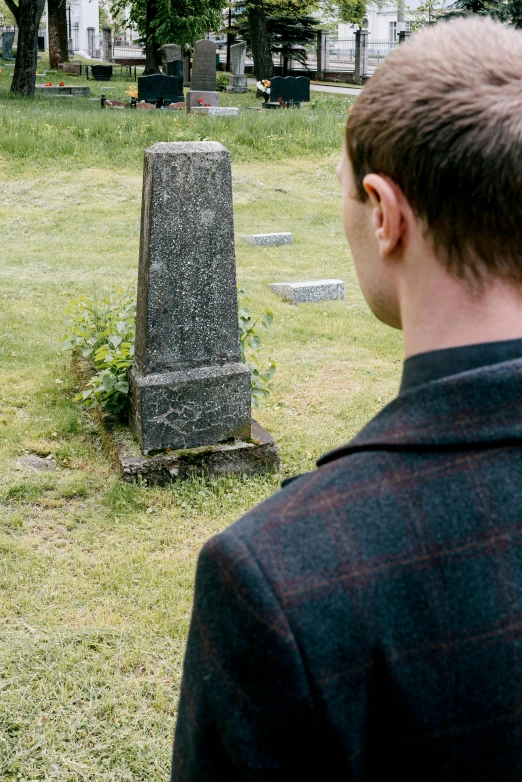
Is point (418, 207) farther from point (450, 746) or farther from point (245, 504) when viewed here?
point (245, 504)

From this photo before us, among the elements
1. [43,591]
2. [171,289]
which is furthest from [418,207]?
[171,289]

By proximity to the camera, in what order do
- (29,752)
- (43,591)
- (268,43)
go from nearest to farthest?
(29,752) < (43,591) < (268,43)

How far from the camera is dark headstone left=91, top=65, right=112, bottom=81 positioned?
36531 mm

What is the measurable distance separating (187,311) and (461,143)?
13.6ft

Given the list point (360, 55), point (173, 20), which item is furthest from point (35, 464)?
point (360, 55)

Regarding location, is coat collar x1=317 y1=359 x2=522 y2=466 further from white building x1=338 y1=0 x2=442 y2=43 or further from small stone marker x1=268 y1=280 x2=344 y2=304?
white building x1=338 y1=0 x2=442 y2=43

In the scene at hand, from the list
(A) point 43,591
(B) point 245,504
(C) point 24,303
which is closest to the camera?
(A) point 43,591

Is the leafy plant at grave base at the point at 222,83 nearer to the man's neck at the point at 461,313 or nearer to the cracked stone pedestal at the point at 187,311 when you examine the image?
the cracked stone pedestal at the point at 187,311

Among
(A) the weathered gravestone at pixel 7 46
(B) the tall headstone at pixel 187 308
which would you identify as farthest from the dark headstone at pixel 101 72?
(B) the tall headstone at pixel 187 308

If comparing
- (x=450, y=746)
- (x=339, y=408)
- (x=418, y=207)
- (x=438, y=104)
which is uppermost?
(x=438, y=104)

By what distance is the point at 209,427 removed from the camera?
5246mm

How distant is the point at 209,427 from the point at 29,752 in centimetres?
244

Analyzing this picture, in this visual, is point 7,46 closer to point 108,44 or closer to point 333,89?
point 108,44

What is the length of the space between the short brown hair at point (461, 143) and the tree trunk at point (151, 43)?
3275 cm
